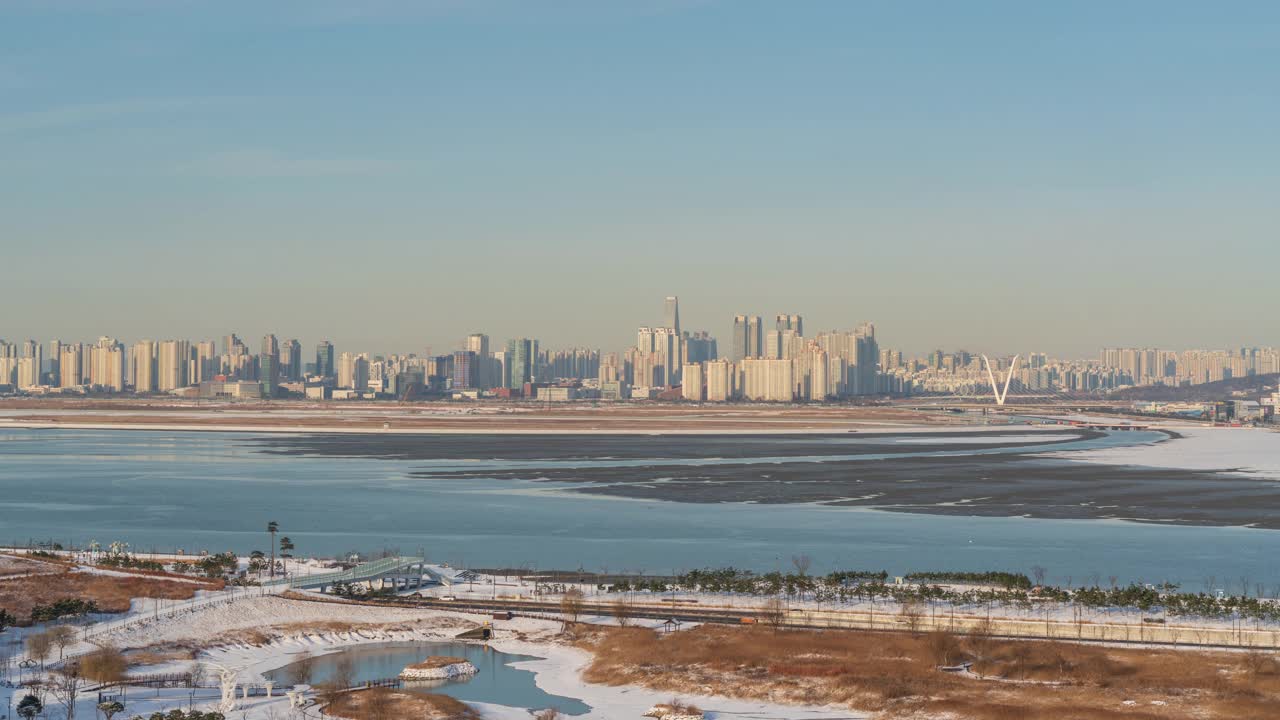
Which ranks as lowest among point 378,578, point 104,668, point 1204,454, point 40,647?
point 104,668

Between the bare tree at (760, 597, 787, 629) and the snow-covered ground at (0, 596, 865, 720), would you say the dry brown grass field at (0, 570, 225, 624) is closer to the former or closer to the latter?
the snow-covered ground at (0, 596, 865, 720)

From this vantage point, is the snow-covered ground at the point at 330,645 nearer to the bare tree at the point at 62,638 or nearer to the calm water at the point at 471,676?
the calm water at the point at 471,676

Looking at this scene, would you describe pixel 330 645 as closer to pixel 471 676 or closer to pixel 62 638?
pixel 471 676

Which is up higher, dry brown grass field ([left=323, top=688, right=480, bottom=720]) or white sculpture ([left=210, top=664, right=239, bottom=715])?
white sculpture ([left=210, top=664, right=239, bottom=715])

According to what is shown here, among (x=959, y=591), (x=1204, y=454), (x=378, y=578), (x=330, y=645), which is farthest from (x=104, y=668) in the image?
(x=1204, y=454)

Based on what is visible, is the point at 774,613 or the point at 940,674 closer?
the point at 940,674

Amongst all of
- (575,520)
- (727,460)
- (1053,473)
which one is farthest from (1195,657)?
(727,460)

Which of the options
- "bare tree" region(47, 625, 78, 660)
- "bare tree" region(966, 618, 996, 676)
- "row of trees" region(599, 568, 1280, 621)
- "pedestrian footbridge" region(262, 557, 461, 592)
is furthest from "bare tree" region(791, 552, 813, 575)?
"bare tree" region(47, 625, 78, 660)
